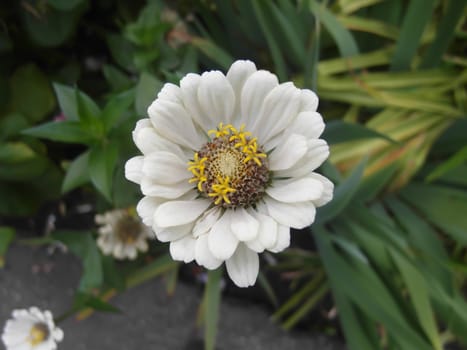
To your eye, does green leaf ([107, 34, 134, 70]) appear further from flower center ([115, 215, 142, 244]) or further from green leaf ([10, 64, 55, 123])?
flower center ([115, 215, 142, 244])

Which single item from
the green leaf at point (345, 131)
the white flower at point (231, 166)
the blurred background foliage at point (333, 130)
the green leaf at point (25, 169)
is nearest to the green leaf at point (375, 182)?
the blurred background foliage at point (333, 130)

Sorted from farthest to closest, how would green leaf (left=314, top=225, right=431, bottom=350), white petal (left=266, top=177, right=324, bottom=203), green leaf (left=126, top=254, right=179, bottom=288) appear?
green leaf (left=126, top=254, right=179, bottom=288)
green leaf (left=314, top=225, right=431, bottom=350)
white petal (left=266, top=177, right=324, bottom=203)

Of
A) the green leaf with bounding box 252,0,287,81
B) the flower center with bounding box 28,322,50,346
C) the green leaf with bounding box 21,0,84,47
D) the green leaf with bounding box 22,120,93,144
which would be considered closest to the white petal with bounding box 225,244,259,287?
the green leaf with bounding box 22,120,93,144

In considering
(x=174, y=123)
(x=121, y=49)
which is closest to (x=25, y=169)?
(x=121, y=49)

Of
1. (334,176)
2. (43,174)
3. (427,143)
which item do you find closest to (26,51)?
(43,174)

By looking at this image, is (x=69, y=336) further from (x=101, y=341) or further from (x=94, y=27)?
(x=94, y=27)
